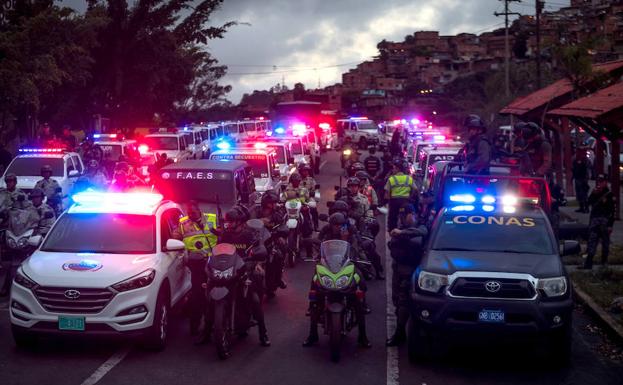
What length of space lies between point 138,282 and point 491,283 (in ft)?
13.3

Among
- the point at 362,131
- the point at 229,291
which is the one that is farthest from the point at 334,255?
the point at 362,131

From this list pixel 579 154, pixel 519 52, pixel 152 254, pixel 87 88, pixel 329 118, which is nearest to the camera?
pixel 152 254

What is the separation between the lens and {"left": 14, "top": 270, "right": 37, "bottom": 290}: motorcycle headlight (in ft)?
33.9

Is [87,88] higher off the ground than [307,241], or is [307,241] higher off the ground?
[87,88]

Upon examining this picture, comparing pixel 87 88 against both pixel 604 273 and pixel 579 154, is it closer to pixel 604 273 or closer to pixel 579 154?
pixel 579 154

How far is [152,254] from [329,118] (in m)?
51.2

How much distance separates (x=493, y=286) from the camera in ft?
32.4

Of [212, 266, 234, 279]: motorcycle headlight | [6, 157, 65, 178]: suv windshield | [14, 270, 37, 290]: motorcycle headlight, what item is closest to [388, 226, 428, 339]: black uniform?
[212, 266, 234, 279]: motorcycle headlight

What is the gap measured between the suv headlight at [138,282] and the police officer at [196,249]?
85 cm

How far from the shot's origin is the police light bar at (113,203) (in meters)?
11.8

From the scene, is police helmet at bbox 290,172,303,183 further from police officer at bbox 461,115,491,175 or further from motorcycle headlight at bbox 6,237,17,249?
motorcycle headlight at bbox 6,237,17,249

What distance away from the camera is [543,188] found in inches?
498

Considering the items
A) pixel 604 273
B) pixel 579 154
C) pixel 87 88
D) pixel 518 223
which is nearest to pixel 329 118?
pixel 87 88

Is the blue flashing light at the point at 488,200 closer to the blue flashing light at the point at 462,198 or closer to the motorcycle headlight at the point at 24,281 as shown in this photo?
the blue flashing light at the point at 462,198
